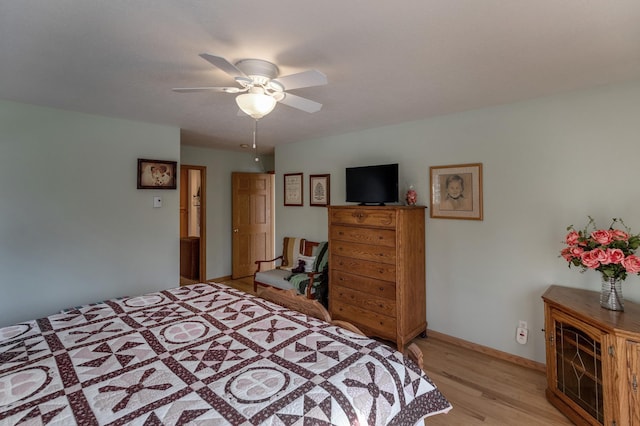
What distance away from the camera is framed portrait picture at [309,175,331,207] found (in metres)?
4.11

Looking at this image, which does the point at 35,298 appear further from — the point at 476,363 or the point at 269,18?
the point at 476,363

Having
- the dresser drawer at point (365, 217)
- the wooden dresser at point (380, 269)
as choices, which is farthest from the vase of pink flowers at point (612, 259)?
the dresser drawer at point (365, 217)

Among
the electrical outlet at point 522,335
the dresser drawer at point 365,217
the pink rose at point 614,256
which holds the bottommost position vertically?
the electrical outlet at point 522,335

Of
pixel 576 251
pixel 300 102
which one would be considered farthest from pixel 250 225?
pixel 576 251

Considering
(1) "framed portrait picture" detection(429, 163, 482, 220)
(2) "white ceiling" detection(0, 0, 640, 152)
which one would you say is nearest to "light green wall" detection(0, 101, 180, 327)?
(2) "white ceiling" detection(0, 0, 640, 152)

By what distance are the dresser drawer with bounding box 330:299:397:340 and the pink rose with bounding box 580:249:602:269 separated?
1.51 meters

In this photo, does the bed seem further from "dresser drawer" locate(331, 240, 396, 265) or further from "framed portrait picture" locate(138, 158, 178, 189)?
"framed portrait picture" locate(138, 158, 178, 189)

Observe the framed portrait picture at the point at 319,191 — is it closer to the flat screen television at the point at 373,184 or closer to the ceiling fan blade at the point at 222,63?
→ the flat screen television at the point at 373,184

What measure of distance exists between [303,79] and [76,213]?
271cm

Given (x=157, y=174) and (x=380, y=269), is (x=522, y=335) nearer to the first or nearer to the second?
(x=380, y=269)

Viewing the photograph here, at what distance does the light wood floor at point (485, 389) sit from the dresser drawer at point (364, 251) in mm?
983

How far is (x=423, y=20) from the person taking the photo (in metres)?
1.43

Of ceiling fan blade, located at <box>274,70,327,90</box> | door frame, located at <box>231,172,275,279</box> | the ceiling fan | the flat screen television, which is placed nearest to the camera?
ceiling fan blade, located at <box>274,70,327,90</box>

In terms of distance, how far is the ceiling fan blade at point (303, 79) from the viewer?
1.57m
